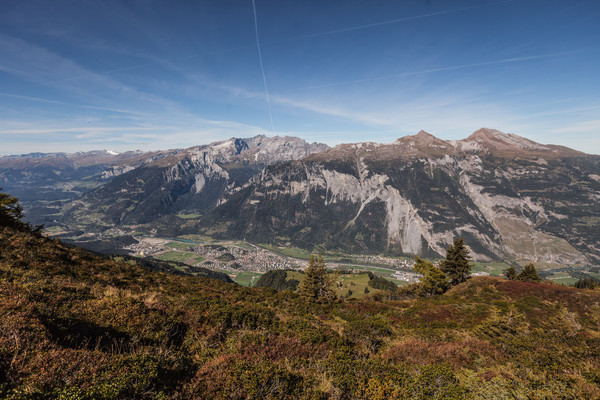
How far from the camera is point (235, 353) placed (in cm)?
1091

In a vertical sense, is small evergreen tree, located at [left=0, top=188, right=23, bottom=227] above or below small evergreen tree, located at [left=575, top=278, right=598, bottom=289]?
above

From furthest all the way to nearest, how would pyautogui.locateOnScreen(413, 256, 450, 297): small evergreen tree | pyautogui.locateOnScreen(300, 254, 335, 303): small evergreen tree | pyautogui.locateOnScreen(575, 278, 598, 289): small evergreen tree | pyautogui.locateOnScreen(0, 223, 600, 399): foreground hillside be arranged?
1. pyautogui.locateOnScreen(575, 278, 598, 289): small evergreen tree
2. pyautogui.locateOnScreen(413, 256, 450, 297): small evergreen tree
3. pyautogui.locateOnScreen(300, 254, 335, 303): small evergreen tree
4. pyautogui.locateOnScreen(0, 223, 600, 399): foreground hillside

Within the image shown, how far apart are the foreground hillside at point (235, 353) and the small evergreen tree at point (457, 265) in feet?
115

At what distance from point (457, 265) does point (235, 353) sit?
6154 centimetres

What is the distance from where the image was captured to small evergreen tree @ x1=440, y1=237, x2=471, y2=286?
56.6 metres

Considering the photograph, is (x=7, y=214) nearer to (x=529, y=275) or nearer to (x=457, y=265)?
(x=457, y=265)

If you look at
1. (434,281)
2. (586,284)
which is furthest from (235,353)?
(586,284)

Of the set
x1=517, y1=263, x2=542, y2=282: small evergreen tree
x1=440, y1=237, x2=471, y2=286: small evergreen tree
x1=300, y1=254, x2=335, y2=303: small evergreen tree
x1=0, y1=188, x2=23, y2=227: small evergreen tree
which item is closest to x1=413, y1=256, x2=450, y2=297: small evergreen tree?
x1=440, y1=237, x2=471, y2=286: small evergreen tree

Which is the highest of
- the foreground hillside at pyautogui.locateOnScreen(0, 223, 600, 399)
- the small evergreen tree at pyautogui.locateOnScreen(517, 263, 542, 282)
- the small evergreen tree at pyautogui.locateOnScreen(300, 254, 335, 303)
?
the foreground hillside at pyautogui.locateOnScreen(0, 223, 600, 399)

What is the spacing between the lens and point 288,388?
830cm

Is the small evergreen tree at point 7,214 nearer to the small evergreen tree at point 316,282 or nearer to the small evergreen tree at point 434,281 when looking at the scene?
the small evergreen tree at point 316,282

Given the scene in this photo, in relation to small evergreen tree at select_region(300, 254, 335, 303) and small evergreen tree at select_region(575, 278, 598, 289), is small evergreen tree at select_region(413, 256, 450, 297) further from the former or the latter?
small evergreen tree at select_region(575, 278, 598, 289)

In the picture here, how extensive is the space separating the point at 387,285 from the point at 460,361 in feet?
502

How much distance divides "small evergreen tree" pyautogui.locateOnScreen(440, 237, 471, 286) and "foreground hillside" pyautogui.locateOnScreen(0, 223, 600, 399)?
3493cm
